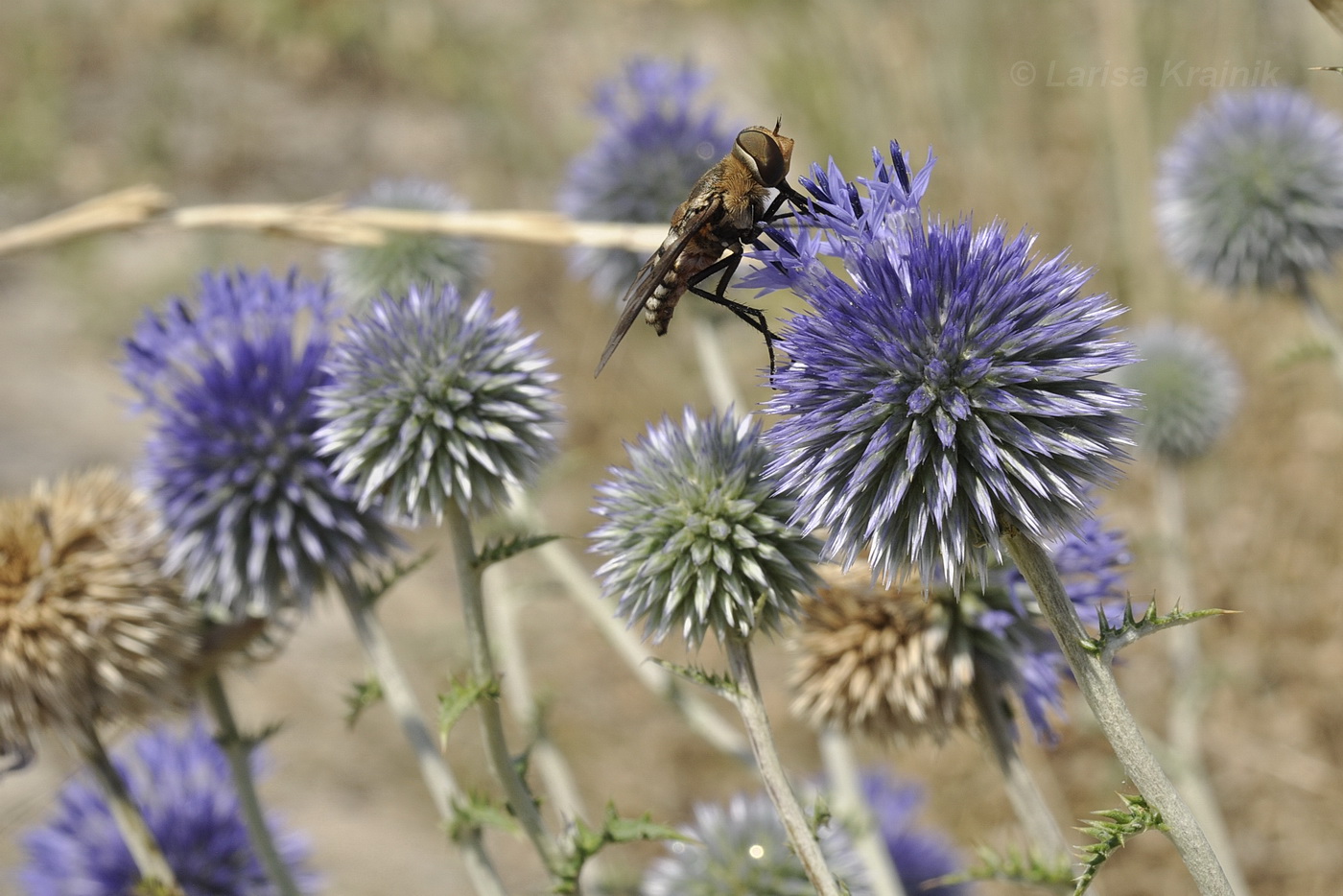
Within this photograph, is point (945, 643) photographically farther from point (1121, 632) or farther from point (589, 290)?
point (589, 290)

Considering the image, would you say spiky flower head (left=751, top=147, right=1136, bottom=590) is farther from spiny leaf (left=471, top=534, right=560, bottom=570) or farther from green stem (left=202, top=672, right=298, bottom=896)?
green stem (left=202, top=672, right=298, bottom=896)

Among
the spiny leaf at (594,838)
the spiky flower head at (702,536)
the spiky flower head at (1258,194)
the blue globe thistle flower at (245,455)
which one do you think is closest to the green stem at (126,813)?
the blue globe thistle flower at (245,455)

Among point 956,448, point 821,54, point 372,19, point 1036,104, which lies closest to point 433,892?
point 956,448

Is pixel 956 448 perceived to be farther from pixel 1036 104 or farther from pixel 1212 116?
pixel 1036 104

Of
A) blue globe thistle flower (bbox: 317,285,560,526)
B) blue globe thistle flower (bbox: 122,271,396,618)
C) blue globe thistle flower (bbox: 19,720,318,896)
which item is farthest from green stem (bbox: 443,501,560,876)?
blue globe thistle flower (bbox: 19,720,318,896)

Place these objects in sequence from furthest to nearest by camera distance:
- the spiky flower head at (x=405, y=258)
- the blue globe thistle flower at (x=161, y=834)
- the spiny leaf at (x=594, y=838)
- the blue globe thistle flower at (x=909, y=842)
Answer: the spiky flower head at (x=405, y=258) → the blue globe thistle flower at (x=909, y=842) → the blue globe thistle flower at (x=161, y=834) → the spiny leaf at (x=594, y=838)

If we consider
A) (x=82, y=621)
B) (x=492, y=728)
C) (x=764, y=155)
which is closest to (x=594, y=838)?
(x=492, y=728)

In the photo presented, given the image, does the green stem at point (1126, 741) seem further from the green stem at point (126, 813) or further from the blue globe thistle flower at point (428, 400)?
the green stem at point (126, 813)
